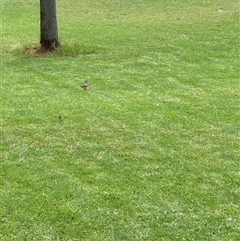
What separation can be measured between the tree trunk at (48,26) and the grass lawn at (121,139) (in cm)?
28

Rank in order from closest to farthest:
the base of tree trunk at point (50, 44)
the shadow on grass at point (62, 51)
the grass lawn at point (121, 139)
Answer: the grass lawn at point (121, 139) → the shadow on grass at point (62, 51) → the base of tree trunk at point (50, 44)

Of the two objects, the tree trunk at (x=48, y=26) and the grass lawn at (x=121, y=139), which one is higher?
the tree trunk at (x=48, y=26)

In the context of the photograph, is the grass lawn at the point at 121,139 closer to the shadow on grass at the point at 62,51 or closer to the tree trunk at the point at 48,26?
the shadow on grass at the point at 62,51

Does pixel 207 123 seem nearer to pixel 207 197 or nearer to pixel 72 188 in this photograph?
pixel 207 197

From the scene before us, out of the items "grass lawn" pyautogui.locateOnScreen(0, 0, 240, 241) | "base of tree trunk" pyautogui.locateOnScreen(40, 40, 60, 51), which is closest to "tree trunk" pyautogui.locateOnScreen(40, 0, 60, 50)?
"base of tree trunk" pyautogui.locateOnScreen(40, 40, 60, 51)

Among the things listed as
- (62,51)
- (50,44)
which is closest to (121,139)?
(62,51)

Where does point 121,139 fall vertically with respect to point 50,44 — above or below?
below

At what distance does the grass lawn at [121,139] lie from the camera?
4.97 metres

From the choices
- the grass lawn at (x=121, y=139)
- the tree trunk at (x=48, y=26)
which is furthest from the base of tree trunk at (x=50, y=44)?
the grass lawn at (x=121, y=139)

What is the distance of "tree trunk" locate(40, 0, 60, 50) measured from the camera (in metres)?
11.2

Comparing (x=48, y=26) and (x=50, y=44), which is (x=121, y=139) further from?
(x=48, y=26)

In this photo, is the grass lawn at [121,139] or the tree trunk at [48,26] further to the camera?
the tree trunk at [48,26]

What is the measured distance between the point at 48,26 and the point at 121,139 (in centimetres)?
527

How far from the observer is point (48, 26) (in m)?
11.3
